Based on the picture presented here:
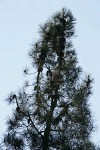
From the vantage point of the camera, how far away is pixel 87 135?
49.7 ft

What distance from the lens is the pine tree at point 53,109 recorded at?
14820 millimetres

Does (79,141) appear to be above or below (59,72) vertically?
below

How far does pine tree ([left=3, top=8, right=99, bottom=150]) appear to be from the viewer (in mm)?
14820

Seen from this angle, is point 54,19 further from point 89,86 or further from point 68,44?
point 89,86

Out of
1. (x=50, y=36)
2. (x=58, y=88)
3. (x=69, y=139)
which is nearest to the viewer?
(x=69, y=139)

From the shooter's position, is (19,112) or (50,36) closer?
(19,112)

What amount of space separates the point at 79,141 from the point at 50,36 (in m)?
4.66

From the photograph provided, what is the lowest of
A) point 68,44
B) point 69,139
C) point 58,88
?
point 69,139

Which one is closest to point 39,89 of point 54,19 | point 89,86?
point 89,86

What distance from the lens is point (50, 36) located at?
17.1 metres

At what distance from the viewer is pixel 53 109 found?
603 inches

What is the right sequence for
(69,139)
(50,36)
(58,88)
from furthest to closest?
(50,36) < (58,88) < (69,139)

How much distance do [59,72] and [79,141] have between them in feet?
9.28

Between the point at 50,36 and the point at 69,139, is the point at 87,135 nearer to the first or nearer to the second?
the point at 69,139
